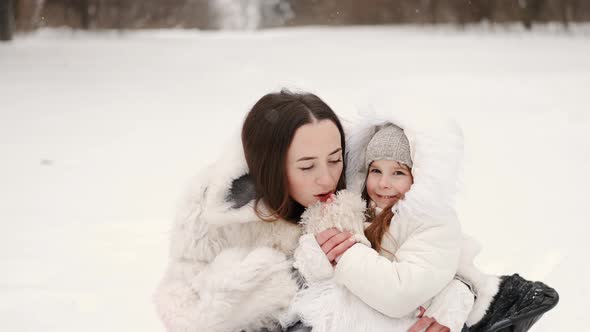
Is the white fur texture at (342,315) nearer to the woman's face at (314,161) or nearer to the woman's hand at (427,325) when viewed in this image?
the woman's hand at (427,325)

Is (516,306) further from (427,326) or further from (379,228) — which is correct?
(379,228)

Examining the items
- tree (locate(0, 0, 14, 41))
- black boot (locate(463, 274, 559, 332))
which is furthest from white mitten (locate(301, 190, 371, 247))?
tree (locate(0, 0, 14, 41))

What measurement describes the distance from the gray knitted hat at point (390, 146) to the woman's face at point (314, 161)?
0.38 feet

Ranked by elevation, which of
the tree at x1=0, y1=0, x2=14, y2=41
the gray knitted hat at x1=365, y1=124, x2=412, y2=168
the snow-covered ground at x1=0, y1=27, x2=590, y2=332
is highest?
the tree at x1=0, y1=0, x2=14, y2=41

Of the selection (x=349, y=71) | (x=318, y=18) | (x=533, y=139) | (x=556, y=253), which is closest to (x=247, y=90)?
→ (x=349, y=71)

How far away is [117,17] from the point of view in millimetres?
15195

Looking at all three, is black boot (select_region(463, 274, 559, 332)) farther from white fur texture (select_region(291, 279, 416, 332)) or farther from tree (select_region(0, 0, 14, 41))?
tree (select_region(0, 0, 14, 41))

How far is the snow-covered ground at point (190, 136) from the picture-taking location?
4.08 meters

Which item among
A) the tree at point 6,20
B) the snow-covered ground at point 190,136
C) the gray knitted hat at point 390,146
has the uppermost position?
the tree at point 6,20

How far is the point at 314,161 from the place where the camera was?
7.23 ft

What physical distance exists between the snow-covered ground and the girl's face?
0.25 meters

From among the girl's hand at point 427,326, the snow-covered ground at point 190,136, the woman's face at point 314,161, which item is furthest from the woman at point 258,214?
the girl's hand at point 427,326

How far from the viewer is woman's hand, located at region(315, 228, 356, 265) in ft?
6.69

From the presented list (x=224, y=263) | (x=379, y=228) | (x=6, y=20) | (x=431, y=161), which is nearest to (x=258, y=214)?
(x=224, y=263)
